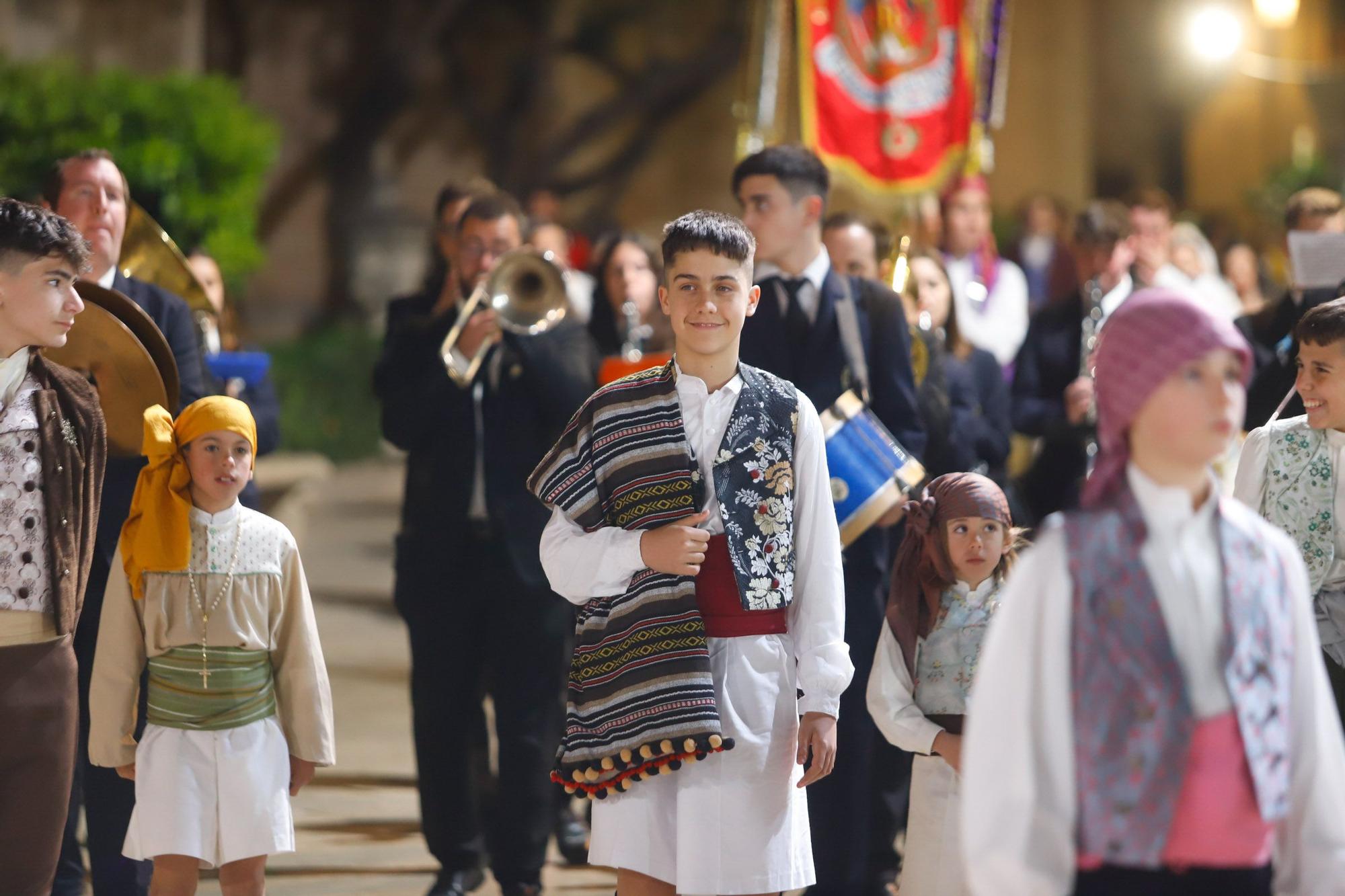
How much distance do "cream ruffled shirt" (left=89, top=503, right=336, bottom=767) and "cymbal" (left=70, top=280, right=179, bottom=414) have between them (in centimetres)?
65

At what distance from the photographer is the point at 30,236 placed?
3984 millimetres

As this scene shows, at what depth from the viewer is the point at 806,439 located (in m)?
3.76

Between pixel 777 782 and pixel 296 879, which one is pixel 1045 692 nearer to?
pixel 777 782

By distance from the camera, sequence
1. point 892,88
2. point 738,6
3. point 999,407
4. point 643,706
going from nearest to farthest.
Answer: point 643,706 < point 999,407 < point 892,88 < point 738,6

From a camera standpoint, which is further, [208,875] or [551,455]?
[208,875]

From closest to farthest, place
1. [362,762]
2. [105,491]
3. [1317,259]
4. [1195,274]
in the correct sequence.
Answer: [105,491]
[1317,259]
[362,762]
[1195,274]

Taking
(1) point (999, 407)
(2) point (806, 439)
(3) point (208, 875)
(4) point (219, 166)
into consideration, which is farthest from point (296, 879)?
(4) point (219, 166)

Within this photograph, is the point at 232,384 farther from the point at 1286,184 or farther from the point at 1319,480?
the point at 1286,184

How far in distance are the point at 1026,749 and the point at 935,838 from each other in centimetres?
144

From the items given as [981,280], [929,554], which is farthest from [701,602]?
[981,280]

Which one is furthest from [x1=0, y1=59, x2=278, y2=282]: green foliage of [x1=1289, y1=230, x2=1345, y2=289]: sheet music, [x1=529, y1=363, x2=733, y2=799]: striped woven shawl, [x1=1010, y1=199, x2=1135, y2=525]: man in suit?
[x1=529, y1=363, x2=733, y2=799]: striped woven shawl

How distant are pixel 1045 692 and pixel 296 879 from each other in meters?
3.44

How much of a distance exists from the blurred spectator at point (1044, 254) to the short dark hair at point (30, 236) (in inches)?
300

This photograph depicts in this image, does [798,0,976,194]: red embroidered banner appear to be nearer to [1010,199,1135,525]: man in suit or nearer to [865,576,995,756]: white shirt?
[1010,199,1135,525]: man in suit
